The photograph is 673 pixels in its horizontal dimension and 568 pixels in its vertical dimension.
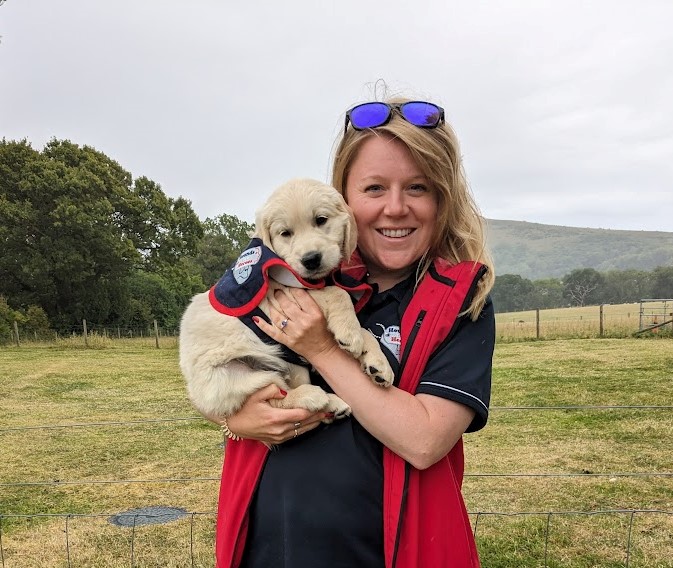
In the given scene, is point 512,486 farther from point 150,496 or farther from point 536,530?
point 150,496

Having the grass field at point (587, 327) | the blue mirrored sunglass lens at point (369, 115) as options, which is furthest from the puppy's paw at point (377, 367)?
the grass field at point (587, 327)

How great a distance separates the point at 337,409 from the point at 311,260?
1.98 feet

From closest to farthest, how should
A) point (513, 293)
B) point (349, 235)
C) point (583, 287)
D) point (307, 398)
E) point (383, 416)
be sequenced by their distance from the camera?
point (383, 416) < point (307, 398) < point (349, 235) < point (513, 293) < point (583, 287)

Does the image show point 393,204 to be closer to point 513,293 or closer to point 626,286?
point 513,293

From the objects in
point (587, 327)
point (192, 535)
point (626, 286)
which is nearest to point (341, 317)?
point (192, 535)

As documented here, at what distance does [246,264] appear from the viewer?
2.14 meters

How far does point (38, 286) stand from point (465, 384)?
1259 inches

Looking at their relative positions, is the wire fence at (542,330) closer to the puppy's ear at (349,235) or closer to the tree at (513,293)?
the puppy's ear at (349,235)

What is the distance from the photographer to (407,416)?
1760mm

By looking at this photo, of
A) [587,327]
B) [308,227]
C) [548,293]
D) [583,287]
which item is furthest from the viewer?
[583,287]

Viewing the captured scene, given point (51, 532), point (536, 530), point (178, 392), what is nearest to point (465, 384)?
point (536, 530)

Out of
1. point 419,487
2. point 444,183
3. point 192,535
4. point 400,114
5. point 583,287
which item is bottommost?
point 192,535

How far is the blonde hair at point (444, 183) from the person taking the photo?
6.66 feet

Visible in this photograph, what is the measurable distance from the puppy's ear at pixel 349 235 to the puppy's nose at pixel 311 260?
0.11 metres
